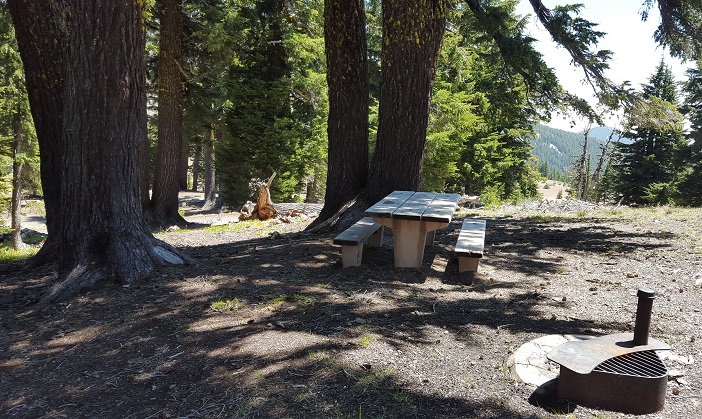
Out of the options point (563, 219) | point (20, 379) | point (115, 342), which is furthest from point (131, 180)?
point (563, 219)

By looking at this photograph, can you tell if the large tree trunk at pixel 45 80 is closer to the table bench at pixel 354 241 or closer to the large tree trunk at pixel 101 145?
the large tree trunk at pixel 101 145

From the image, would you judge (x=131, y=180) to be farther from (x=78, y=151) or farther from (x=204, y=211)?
(x=204, y=211)

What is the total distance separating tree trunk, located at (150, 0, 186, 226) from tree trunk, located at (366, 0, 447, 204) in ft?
25.4

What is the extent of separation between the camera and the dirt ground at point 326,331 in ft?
9.20

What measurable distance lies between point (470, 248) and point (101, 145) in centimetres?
385

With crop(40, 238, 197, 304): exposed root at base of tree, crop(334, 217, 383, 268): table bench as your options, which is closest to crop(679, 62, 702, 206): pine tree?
crop(334, 217, 383, 268): table bench

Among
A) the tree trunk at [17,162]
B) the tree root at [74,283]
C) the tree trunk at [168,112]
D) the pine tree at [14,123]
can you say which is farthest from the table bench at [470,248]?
the tree trunk at [17,162]

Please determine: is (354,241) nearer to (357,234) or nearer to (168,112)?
(357,234)

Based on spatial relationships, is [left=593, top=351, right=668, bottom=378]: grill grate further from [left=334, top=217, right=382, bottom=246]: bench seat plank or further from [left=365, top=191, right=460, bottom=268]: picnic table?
[left=334, top=217, right=382, bottom=246]: bench seat plank

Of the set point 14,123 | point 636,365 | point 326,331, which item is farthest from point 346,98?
point 14,123

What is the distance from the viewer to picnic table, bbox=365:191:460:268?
486cm

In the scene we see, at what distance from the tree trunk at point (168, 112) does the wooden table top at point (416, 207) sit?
8.62m

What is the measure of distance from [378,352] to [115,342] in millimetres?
1966

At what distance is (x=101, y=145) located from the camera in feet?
15.5
